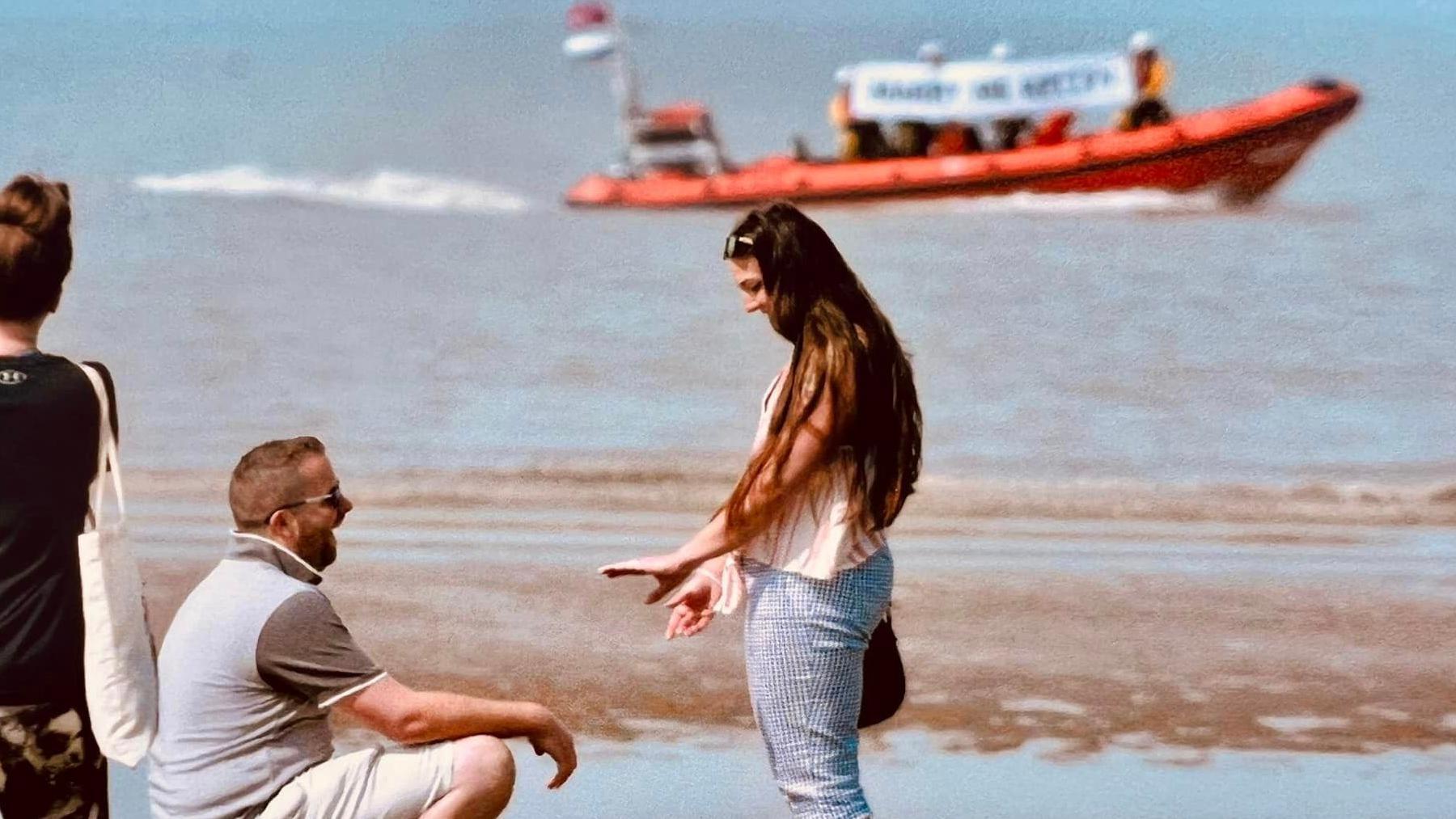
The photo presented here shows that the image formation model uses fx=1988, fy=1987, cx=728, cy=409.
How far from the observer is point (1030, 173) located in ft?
26.0

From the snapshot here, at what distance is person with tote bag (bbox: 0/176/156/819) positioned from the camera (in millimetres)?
2234

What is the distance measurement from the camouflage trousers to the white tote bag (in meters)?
0.03

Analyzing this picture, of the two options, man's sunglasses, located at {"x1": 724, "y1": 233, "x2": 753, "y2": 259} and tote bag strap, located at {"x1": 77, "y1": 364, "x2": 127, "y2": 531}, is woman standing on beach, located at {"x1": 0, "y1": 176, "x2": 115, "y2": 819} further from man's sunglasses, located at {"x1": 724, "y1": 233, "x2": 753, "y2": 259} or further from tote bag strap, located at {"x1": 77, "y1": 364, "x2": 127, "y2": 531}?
man's sunglasses, located at {"x1": 724, "y1": 233, "x2": 753, "y2": 259}

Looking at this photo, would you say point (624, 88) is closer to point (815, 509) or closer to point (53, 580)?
point (815, 509)

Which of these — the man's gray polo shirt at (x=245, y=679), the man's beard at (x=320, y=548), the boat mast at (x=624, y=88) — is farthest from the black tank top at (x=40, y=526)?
the boat mast at (x=624, y=88)

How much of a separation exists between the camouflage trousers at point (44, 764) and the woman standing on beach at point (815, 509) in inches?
26.0

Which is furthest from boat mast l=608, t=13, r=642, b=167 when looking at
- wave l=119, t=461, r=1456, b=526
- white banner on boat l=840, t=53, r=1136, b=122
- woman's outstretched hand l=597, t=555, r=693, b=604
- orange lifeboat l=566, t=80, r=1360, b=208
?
woman's outstretched hand l=597, t=555, r=693, b=604

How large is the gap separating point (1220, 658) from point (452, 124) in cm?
371

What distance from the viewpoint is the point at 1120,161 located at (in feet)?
26.0

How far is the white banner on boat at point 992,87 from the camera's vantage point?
6980 millimetres

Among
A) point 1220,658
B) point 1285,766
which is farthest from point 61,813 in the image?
point 1220,658

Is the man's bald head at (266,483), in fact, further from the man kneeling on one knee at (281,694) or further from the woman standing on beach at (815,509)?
the woman standing on beach at (815,509)

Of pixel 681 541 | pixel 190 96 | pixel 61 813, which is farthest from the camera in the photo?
pixel 190 96

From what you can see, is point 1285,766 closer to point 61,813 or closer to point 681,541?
point 61,813
